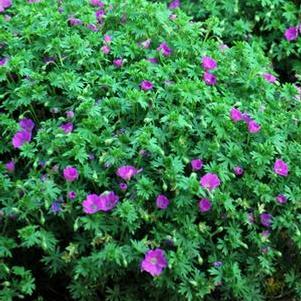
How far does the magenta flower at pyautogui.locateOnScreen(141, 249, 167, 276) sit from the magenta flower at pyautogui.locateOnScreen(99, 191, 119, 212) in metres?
0.29

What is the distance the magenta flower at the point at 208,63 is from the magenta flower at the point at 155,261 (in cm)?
118

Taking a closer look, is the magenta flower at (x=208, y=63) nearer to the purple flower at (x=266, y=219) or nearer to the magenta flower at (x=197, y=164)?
the magenta flower at (x=197, y=164)

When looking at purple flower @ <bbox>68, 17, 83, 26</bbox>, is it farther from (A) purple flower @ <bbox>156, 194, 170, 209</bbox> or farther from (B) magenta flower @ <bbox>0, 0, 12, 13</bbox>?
(A) purple flower @ <bbox>156, 194, 170, 209</bbox>

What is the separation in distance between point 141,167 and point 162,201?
21 centimetres

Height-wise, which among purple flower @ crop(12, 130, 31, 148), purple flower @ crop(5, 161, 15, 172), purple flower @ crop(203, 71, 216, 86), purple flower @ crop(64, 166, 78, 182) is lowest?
purple flower @ crop(5, 161, 15, 172)

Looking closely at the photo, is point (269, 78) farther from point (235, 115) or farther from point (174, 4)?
point (174, 4)

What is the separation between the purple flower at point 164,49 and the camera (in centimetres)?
362

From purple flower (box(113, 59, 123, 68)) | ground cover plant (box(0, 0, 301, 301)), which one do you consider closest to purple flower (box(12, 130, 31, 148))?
ground cover plant (box(0, 0, 301, 301))

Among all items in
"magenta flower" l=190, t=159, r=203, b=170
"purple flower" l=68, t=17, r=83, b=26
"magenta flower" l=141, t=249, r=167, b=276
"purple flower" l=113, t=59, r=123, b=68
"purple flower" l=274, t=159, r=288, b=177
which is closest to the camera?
"magenta flower" l=141, t=249, r=167, b=276

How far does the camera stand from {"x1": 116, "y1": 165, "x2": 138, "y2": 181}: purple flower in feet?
10.2

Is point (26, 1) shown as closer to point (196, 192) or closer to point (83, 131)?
point (83, 131)

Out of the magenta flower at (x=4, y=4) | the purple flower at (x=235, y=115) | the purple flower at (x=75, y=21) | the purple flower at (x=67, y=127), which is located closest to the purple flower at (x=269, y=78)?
the purple flower at (x=235, y=115)

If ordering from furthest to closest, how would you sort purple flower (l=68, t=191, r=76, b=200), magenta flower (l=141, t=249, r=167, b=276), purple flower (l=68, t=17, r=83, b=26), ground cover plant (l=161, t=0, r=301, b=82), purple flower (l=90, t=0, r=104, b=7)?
ground cover plant (l=161, t=0, r=301, b=82) < purple flower (l=90, t=0, r=104, b=7) < purple flower (l=68, t=17, r=83, b=26) < purple flower (l=68, t=191, r=76, b=200) < magenta flower (l=141, t=249, r=167, b=276)

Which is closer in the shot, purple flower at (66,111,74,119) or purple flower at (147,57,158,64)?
purple flower at (66,111,74,119)
